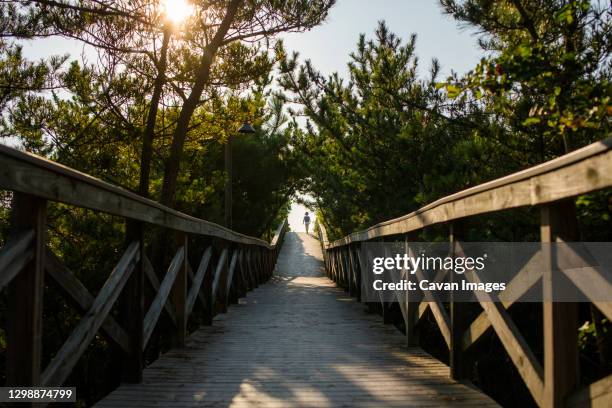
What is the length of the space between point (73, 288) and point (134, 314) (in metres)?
1.00

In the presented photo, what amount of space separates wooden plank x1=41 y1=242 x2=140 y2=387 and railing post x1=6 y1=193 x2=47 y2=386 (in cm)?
15

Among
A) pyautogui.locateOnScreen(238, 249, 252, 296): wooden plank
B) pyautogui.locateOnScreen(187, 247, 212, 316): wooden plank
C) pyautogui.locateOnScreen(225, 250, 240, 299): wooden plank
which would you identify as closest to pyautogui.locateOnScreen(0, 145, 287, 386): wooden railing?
pyautogui.locateOnScreen(187, 247, 212, 316): wooden plank

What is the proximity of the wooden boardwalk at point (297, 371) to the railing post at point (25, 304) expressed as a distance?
963mm

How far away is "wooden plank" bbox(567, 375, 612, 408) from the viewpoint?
6.23 ft

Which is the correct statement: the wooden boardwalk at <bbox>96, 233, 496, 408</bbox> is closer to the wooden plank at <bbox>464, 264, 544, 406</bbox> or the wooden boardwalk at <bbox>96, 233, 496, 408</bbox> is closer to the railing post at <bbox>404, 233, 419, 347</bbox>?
the railing post at <bbox>404, 233, 419, 347</bbox>

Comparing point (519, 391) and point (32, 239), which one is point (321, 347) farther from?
point (519, 391)

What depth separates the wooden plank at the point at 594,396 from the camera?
190 centimetres

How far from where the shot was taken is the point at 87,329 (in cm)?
277

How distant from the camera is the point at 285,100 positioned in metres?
9.51

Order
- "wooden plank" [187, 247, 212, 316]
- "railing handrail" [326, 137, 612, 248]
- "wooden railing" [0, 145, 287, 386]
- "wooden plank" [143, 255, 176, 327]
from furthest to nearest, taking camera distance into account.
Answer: "wooden plank" [187, 247, 212, 316] → "wooden plank" [143, 255, 176, 327] → "wooden railing" [0, 145, 287, 386] → "railing handrail" [326, 137, 612, 248]

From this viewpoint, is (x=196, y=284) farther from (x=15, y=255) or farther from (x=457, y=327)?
(x=15, y=255)

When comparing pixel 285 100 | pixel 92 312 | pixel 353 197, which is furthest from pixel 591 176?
pixel 353 197

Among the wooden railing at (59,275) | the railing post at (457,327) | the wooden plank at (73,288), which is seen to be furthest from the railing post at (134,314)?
the railing post at (457,327)

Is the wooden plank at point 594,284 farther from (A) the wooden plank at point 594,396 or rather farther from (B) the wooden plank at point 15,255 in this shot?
(B) the wooden plank at point 15,255
